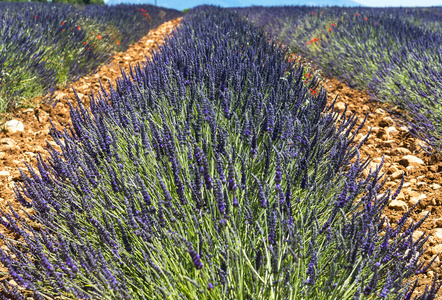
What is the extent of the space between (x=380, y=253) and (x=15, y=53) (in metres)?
4.60

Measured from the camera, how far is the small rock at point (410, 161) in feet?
9.95

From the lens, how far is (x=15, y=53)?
4.19 m

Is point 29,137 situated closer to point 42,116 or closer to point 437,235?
point 42,116

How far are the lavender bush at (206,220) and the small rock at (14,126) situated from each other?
1828mm

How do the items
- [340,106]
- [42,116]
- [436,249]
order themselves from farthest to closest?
[340,106] → [42,116] → [436,249]

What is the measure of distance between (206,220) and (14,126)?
3296mm

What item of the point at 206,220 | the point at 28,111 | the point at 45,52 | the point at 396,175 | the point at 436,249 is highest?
the point at 45,52

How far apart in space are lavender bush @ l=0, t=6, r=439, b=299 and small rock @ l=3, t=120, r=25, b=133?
183cm

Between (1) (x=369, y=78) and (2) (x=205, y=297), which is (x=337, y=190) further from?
(1) (x=369, y=78)

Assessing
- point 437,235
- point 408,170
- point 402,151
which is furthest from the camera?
point 402,151

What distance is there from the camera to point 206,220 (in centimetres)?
151

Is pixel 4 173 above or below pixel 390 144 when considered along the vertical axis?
below

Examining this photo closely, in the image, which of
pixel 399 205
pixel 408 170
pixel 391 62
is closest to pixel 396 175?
pixel 408 170

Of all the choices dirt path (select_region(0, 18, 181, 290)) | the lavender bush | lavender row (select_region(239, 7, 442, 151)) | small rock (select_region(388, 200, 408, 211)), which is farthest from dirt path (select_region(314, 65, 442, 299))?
dirt path (select_region(0, 18, 181, 290))
